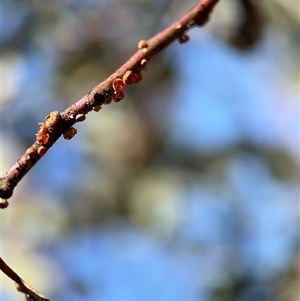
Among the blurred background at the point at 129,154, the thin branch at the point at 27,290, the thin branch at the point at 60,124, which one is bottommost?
the thin branch at the point at 27,290

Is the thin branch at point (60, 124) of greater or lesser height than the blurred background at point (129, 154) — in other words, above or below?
below

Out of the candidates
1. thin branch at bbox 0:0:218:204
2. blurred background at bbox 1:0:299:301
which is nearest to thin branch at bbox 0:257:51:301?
thin branch at bbox 0:0:218:204

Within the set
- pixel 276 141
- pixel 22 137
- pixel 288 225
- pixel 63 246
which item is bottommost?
pixel 63 246

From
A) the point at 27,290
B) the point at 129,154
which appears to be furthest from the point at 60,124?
the point at 129,154

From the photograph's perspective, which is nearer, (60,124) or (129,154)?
(60,124)

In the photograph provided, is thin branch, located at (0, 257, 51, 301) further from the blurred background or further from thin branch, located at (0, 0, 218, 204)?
the blurred background

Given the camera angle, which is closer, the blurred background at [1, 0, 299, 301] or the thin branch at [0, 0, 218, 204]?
the thin branch at [0, 0, 218, 204]

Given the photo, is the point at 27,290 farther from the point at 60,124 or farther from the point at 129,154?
the point at 129,154

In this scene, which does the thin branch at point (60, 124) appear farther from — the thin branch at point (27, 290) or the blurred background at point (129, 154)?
the blurred background at point (129, 154)

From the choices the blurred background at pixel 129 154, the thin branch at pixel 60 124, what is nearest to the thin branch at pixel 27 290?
the thin branch at pixel 60 124

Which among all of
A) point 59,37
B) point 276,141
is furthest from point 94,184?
point 276,141

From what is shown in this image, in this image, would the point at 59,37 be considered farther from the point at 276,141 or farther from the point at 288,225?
the point at 288,225
